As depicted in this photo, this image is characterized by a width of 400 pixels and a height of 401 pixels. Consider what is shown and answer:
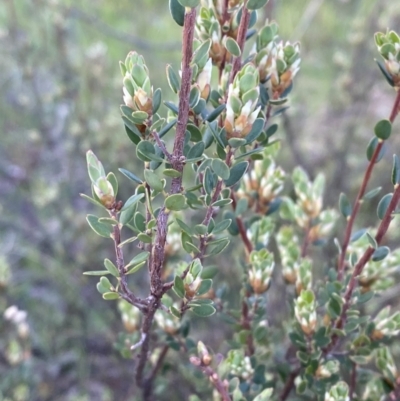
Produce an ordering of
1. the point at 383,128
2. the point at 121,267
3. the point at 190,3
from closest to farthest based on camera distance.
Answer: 1. the point at 190,3
2. the point at 121,267
3. the point at 383,128

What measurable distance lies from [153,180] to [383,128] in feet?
1.25

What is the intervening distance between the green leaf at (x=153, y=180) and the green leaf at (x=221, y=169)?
70 millimetres

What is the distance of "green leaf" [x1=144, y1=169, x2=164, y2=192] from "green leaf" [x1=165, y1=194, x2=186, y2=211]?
1.1 inches

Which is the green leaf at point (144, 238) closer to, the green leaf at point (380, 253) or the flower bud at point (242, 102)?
the flower bud at point (242, 102)

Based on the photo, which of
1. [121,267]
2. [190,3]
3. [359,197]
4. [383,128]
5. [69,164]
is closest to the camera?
[190,3]

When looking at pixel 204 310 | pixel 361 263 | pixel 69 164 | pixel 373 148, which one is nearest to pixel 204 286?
pixel 204 310

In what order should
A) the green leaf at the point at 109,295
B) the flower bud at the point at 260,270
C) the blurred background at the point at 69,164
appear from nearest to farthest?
the green leaf at the point at 109,295 < the flower bud at the point at 260,270 < the blurred background at the point at 69,164

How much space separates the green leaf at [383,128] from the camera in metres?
0.73

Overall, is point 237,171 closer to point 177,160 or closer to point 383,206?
point 177,160

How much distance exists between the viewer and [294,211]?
1.03m

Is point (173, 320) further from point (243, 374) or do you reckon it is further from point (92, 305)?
point (92, 305)

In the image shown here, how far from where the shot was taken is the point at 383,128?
0.74 metres

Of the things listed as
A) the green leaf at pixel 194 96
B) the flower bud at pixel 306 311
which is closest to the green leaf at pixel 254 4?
the green leaf at pixel 194 96

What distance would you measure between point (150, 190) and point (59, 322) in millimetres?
1387
